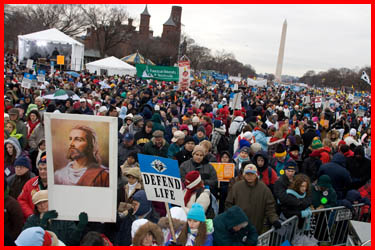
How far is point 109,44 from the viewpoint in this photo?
69.1 m

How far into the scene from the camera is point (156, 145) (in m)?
6.84

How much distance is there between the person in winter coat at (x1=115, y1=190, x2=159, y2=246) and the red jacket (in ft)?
3.27

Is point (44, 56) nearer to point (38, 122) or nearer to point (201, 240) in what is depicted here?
point (38, 122)

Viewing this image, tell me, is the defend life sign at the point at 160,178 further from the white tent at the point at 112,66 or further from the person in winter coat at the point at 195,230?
the white tent at the point at 112,66

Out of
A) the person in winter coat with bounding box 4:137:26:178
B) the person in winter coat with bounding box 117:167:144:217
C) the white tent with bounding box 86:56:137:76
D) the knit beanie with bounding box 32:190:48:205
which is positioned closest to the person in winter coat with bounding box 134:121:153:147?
the person in winter coat with bounding box 4:137:26:178

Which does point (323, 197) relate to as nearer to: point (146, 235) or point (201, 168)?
point (201, 168)

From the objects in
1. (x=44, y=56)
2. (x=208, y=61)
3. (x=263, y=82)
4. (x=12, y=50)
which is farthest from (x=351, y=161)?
(x=12, y=50)

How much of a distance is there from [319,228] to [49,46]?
37.4 metres

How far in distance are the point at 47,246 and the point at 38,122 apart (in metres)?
4.93

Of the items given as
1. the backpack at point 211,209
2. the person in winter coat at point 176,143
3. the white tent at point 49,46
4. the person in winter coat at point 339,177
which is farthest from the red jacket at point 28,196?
the white tent at point 49,46

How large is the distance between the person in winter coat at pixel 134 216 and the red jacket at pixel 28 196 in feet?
3.27

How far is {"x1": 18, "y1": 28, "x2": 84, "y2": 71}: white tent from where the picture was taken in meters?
31.8

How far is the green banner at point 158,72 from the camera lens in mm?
16672

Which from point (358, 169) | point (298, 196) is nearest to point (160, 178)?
point (298, 196)
